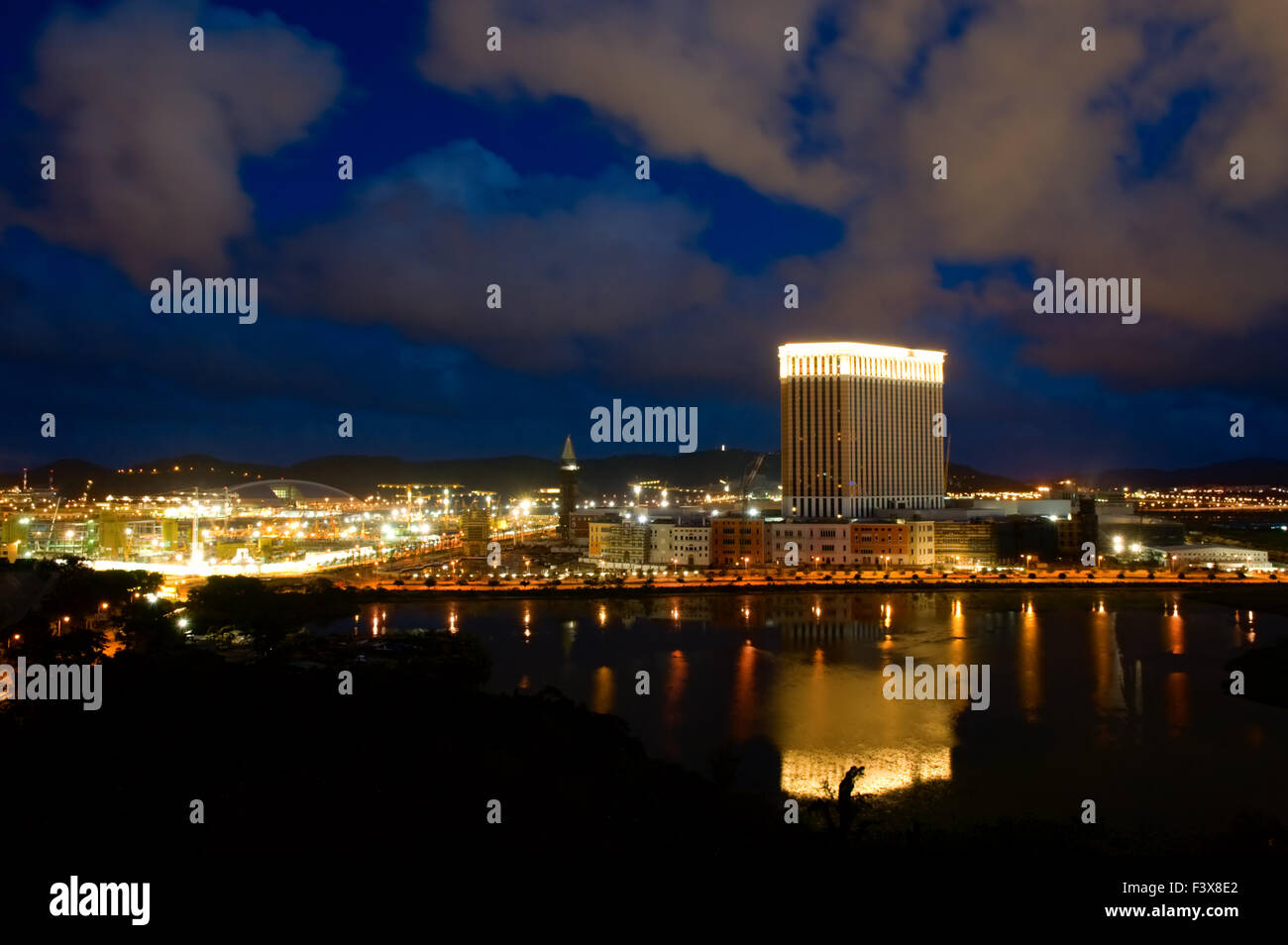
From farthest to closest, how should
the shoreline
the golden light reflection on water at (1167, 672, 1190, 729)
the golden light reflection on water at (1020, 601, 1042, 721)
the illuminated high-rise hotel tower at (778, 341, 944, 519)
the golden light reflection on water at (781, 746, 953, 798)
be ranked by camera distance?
the illuminated high-rise hotel tower at (778, 341, 944, 519), the shoreline, the golden light reflection on water at (1020, 601, 1042, 721), the golden light reflection on water at (1167, 672, 1190, 729), the golden light reflection on water at (781, 746, 953, 798)

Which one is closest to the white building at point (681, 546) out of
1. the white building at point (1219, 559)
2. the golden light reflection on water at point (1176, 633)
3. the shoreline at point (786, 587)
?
the shoreline at point (786, 587)

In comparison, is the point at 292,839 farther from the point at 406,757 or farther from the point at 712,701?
the point at 712,701

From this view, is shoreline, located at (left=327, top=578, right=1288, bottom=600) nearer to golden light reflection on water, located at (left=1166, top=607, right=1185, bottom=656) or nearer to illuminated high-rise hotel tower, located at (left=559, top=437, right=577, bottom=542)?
golden light reflection on water, located at (left=1166, top=607, right=1185, bottom=656)

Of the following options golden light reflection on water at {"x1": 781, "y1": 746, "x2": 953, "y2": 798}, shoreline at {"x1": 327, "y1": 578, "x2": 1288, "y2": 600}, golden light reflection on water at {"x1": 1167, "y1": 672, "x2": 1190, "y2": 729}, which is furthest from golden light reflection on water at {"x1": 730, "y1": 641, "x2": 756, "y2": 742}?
shoreline at {"x1": 327, "y1": 578, "x2": 1288, "y2": 600}

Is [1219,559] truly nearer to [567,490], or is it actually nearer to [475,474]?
[567,490]

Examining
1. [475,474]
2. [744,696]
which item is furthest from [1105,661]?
[475,474]

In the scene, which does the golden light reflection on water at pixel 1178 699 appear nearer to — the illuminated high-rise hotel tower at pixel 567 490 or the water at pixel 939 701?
the water at pixel 939 701
